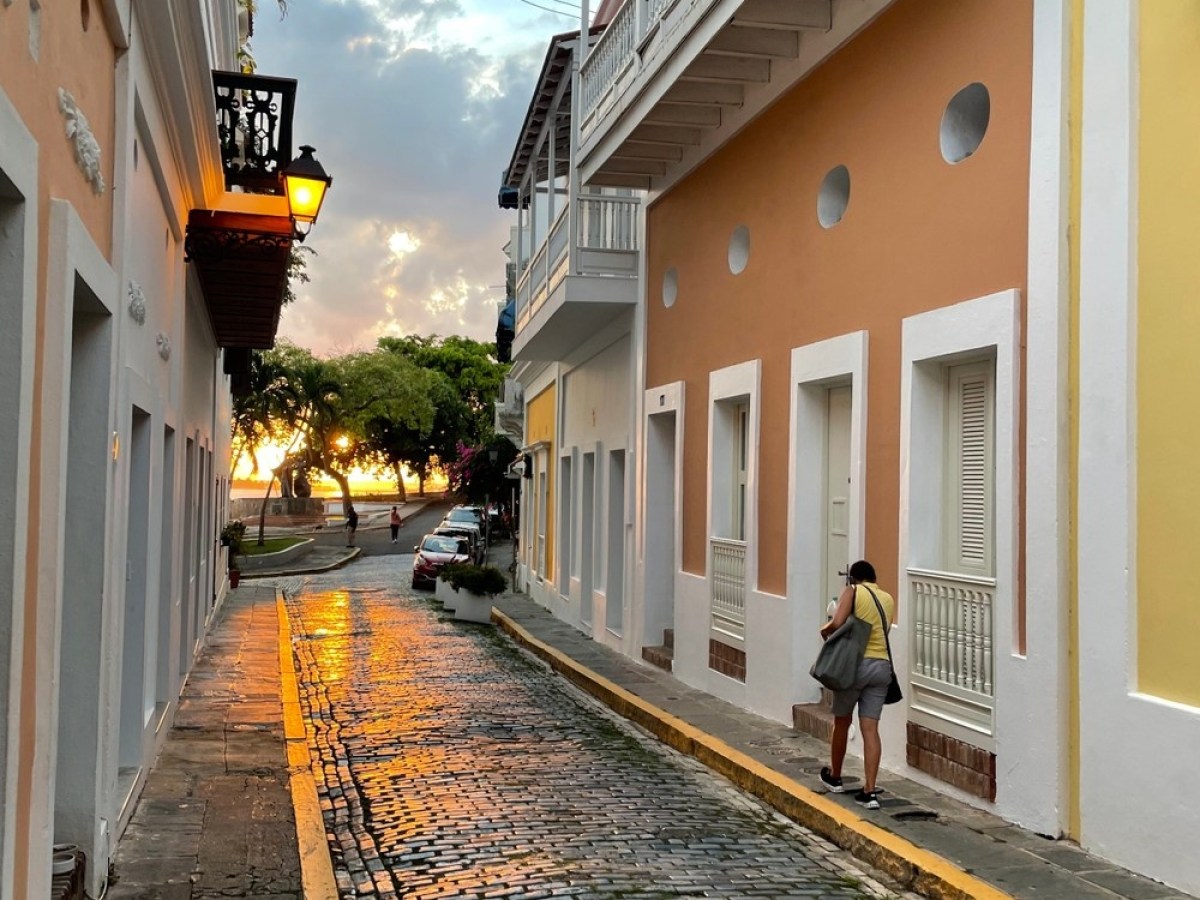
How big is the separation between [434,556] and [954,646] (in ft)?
70.6

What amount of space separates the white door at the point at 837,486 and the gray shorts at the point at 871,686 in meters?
2.36

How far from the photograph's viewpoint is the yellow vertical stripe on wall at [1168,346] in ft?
19.4

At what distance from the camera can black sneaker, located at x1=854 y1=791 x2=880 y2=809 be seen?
7484 millimetres

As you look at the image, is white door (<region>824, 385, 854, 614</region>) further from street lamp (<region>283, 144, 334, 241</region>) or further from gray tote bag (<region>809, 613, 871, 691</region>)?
street lamp (<region>283, 144, 334, 241</region>)

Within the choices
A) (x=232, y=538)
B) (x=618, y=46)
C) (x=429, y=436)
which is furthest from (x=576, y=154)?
(x=429, y=436)

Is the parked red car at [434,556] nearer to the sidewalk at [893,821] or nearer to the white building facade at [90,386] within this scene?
the sidewalk at [893,821]

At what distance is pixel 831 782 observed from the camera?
7910 mm

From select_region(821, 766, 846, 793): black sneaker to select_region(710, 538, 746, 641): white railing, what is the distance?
3.39 meters

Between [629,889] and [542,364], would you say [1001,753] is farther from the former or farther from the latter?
[542,364]

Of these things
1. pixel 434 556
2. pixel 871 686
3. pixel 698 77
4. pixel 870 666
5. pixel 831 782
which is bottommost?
pixel 831 782

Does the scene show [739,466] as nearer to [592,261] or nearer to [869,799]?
[592,261]

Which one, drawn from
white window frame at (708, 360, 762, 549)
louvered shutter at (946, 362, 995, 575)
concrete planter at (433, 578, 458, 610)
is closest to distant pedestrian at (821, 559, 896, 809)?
louvered shutter at (946, 362, 995, 575)

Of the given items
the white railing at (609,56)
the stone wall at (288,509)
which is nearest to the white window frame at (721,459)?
the white railing at (609,56)

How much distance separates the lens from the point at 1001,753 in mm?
7145
